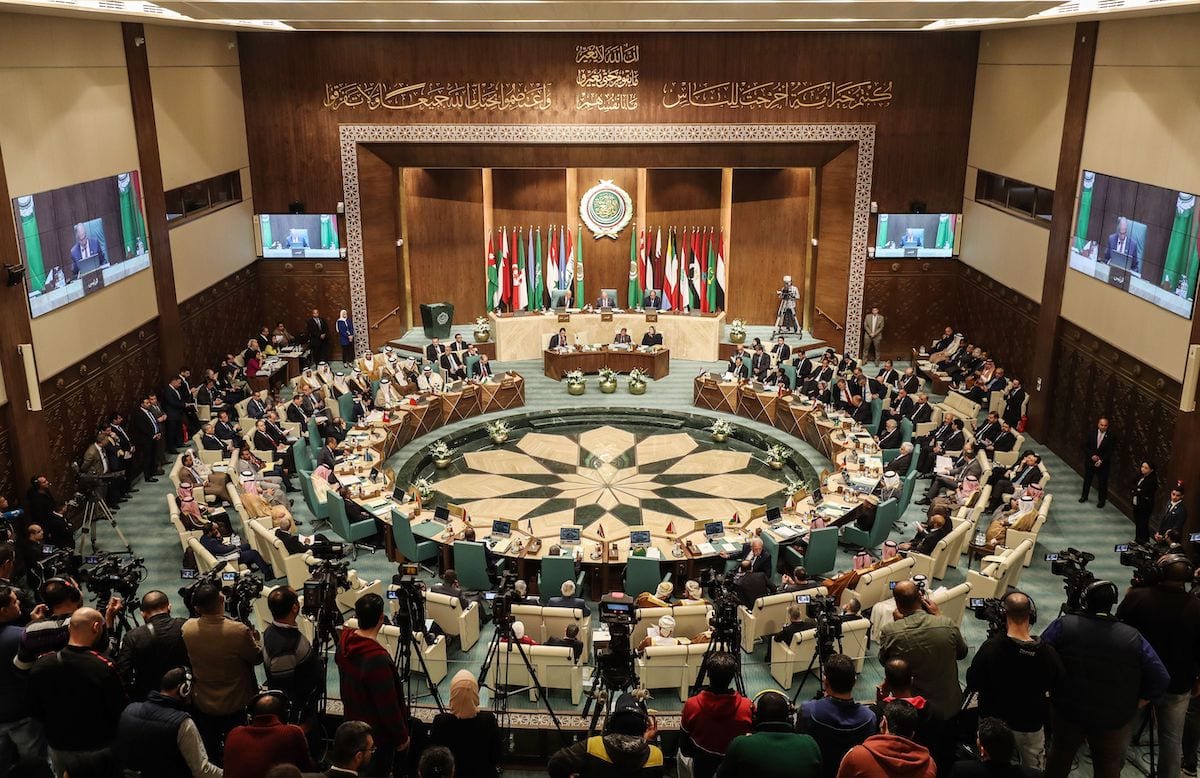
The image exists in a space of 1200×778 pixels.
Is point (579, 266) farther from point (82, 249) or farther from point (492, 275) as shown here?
point (82, 249)

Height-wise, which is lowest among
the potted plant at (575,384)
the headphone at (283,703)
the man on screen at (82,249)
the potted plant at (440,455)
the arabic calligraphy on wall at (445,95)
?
the potted plant at (440,455)

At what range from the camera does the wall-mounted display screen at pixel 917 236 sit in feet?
65.9

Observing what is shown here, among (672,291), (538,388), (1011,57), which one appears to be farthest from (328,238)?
(1011,57)

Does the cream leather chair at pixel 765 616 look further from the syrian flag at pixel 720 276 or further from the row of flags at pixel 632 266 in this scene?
the syrian flag at pixel 720 276

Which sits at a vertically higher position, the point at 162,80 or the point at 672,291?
the point at 162,80

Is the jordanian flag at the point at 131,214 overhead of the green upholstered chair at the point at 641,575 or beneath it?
overhead

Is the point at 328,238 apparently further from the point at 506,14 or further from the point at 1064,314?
the point at 1064,314

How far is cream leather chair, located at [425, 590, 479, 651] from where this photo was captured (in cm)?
983

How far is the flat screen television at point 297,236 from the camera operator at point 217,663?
15582 millimetres

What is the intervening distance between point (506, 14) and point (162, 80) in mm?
6482

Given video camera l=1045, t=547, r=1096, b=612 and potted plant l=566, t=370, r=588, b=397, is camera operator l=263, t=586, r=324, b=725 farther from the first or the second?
potted plant l=566, t=370, r=588, b=397

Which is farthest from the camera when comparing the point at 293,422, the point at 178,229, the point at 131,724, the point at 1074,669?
the point at 178,229

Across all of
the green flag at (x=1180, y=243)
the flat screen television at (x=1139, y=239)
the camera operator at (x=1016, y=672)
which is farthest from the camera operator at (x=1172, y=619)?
the green flag at (x=1180, y=243)

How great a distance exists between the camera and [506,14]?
13562 mm
